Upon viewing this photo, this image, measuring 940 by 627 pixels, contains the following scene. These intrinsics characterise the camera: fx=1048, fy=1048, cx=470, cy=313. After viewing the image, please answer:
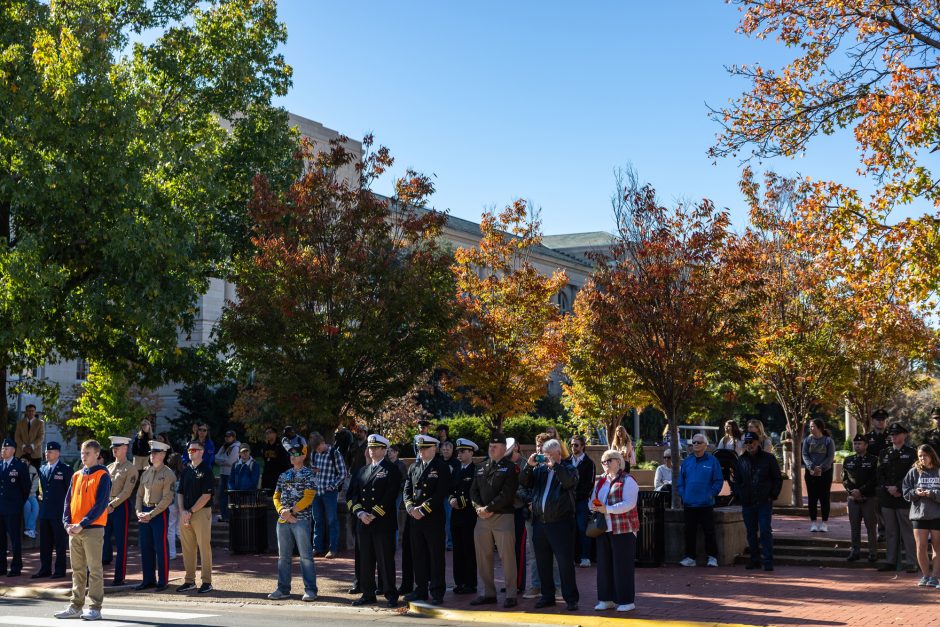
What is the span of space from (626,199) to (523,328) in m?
9.61

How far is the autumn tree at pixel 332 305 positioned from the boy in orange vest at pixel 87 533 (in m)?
6.59

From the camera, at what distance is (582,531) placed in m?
15.1

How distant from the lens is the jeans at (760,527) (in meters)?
14.3

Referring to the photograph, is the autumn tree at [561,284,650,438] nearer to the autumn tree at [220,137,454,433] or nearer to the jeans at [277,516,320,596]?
the autumn tree at [220,137,454,433]

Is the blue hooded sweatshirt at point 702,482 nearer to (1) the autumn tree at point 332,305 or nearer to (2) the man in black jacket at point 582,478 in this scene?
(2) the man in black jacket at point 582,478

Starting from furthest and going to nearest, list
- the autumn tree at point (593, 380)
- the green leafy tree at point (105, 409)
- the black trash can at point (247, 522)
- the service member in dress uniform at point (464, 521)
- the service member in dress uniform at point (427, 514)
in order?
the green leafy tree at point (105, 409) → the autumn tree at point (593, 380) → the black trash can at point (247, 522) → the service member in dress uniform at point (464, 521) → the service member in dress uniform at point (427, 514)

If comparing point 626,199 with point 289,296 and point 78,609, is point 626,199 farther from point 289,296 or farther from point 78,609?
point 78,609

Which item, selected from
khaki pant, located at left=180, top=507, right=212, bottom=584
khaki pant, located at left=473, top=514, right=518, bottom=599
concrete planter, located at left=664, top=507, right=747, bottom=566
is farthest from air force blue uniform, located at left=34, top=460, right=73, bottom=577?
Result: concrete planter, located at left=664, top=507, right=747, bottom=566

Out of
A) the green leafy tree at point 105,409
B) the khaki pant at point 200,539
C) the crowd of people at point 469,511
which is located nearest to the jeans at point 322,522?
the crowd of people at point 469,511

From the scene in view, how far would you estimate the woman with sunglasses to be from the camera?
11.5m

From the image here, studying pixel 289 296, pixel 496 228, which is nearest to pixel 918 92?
pixel 289 296

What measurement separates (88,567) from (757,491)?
8.55 meters

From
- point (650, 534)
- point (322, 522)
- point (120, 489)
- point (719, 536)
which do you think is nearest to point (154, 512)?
point (120, 489)

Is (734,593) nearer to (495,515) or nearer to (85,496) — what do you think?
(495,515)
